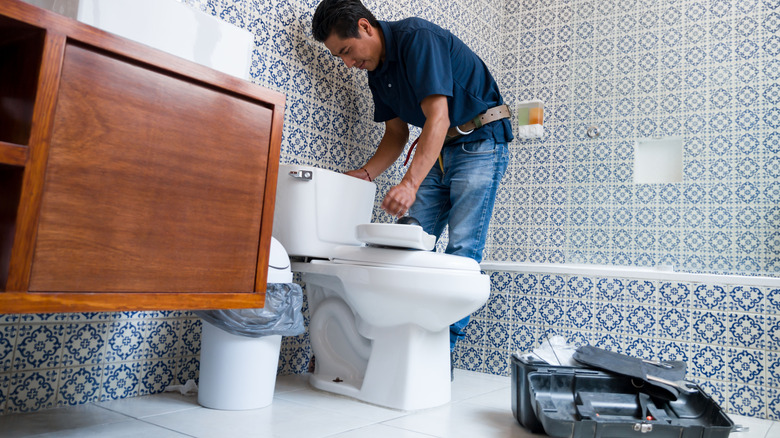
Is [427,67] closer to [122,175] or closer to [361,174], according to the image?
[361,174]

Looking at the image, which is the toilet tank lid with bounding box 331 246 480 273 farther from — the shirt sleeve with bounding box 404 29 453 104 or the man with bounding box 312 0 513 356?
the shirt sleeve with bounding box 404 29 453 104

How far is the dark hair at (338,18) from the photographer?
175 cm

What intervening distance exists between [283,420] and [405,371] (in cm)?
36

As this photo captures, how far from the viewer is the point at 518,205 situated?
2990 millimetres

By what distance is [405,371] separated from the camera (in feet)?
5.01

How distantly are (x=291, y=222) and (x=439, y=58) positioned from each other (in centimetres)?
72

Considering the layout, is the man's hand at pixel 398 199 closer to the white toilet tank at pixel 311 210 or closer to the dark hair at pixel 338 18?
the white toilet tank at pixel 311 210

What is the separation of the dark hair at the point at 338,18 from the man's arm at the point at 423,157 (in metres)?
0.33

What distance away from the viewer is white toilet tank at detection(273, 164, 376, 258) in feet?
5.40

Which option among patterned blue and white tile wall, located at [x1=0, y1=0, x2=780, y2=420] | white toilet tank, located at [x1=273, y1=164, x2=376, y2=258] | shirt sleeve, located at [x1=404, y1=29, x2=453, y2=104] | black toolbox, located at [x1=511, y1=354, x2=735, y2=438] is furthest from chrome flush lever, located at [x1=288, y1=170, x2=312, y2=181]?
black toolbox, located at [x1=511, y1=354, x2=735, y2=438]

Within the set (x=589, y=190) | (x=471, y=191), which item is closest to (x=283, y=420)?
(x=471, y=191)

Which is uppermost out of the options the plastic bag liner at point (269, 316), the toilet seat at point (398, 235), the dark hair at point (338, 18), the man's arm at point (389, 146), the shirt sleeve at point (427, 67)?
the dark hair at point (338, 18)

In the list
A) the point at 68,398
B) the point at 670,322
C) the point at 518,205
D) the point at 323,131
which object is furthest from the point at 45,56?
the point at 518,205

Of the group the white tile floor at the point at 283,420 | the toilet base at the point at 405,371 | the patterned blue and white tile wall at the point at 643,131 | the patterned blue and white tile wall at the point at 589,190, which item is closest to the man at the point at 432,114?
the patterned blue and white tile wall at the point at 589,190
